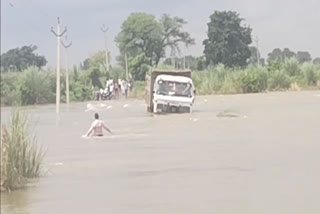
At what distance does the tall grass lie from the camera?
34.2 feet

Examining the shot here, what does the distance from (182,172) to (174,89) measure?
22.9 metres

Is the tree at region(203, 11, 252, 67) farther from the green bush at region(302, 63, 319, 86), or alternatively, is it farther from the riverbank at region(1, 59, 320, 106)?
the green bush at region(302, 63, 319, 86)

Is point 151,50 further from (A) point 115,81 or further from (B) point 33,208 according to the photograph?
(B) point 33,208

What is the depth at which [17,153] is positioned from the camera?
36.1 feet

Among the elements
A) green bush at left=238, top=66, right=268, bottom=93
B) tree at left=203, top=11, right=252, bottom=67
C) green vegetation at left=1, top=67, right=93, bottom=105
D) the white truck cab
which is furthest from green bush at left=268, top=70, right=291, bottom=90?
the white truck cab

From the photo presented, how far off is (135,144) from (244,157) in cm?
544

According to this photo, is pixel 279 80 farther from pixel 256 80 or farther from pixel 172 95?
pixel 172 95

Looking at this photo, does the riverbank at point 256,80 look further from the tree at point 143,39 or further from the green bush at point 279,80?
the tree at point 143,39

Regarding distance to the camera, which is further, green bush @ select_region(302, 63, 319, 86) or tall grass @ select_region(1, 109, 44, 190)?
green bush @ select_region(302, 63, 319, 86)

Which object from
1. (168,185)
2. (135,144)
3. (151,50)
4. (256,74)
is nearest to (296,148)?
(135,144)

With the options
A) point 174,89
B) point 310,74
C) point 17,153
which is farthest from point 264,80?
point 17,153

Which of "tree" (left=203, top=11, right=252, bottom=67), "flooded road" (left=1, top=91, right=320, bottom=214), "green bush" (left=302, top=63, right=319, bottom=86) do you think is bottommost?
"flooded road" (left=1, top=91, right=320, bottom=214)

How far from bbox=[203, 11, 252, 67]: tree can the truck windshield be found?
3292cm

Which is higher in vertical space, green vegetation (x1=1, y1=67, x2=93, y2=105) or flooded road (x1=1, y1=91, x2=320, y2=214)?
green vegetation (x1=1, y1=67, x2=93, y2=105)
